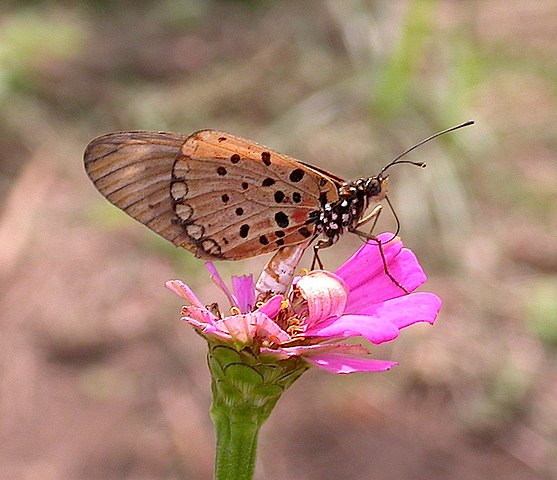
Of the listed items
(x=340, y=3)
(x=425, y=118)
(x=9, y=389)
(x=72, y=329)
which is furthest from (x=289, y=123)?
(x=9, y=389)

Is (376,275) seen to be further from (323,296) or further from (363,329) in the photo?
(363,329)

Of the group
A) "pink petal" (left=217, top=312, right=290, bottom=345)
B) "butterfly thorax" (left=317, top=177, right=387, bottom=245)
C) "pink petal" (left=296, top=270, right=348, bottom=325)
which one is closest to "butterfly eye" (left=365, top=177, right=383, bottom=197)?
"butterfly thorax" (left=317, top=177, right=387, bottom=245)

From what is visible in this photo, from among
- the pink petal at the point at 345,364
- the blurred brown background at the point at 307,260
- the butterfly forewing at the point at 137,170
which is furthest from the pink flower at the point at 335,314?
the blurred brown background at the point at 307,260

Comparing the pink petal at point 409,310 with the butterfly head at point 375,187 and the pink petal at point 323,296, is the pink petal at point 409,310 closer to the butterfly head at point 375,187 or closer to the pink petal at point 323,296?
the pink petal at point 323,296

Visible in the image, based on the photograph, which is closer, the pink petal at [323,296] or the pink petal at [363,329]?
the pink petal at [363,329]

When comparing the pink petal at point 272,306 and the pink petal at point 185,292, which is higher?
the pink petal at point 185,292
